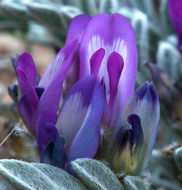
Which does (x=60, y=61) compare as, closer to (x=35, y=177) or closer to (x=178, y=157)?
(x=35, y=177)

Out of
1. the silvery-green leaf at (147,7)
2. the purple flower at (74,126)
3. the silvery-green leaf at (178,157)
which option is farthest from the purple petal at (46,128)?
the silvery-green leaf at (147,7)

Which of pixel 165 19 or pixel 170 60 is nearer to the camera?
pixel 170 60

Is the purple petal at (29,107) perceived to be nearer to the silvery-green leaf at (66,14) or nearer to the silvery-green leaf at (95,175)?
the silvery-green leaf at (95,175)

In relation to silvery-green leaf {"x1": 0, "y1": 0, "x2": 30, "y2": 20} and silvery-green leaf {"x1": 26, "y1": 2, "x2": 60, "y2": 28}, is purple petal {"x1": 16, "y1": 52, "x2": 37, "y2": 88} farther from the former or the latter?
silvery-green leaf {"x1": 0, "y1": 0, "x2": 30, "y2": 20}

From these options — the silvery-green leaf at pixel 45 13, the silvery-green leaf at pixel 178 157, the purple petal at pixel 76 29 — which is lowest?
the silvery-green leaf at pixel 178 157

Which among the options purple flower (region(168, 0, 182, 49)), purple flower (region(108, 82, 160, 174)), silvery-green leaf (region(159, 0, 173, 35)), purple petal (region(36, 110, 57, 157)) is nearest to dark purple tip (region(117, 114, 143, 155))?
purple flower (region(108, 82, 160, 174))

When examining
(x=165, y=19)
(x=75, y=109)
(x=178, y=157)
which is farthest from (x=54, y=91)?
(x=165, y=19)

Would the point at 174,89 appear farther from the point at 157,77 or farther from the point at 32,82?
the point at 32,82
